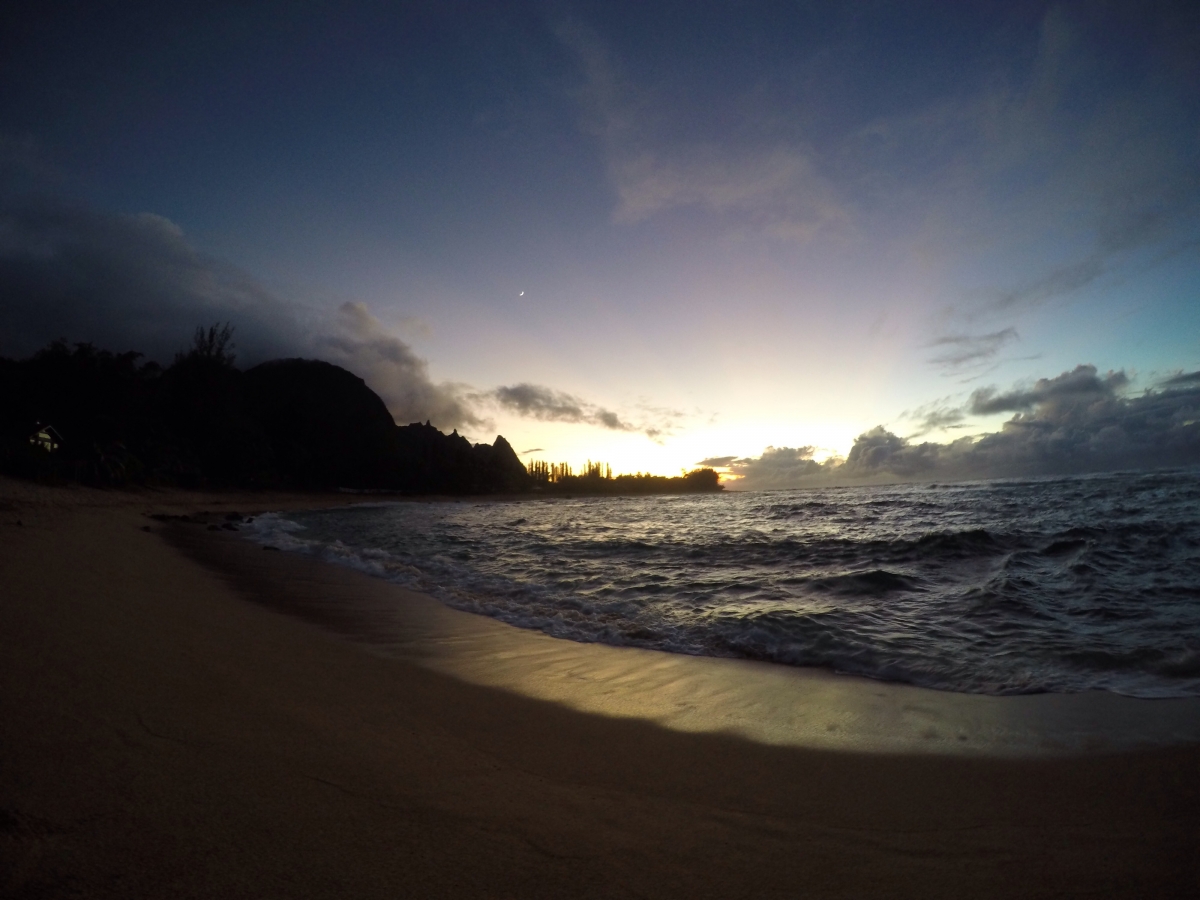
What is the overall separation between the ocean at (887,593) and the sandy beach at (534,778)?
1006 millimetres

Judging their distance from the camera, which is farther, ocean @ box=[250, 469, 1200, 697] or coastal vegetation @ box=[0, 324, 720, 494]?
coastal vegetation @ box=[0, 324, 720, 494]

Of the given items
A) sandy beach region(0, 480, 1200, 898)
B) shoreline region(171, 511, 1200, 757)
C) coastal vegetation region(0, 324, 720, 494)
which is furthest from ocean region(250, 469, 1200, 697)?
coastal vegetation region(0, 324, 720, 494)

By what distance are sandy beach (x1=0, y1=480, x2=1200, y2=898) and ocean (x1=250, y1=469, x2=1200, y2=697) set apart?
3.30 ft

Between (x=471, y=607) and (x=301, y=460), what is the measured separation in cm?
7365

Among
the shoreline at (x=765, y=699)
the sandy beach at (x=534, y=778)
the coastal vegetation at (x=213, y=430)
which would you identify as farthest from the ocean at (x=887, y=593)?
the coastal vegetation at (x=213, y=430)

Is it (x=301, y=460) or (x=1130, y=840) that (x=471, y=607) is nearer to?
(x=1130, y=840)

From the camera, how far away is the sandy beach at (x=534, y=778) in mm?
1908

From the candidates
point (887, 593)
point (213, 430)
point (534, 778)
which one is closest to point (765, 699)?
point (534, 778)

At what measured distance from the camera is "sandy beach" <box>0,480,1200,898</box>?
1.91 meters

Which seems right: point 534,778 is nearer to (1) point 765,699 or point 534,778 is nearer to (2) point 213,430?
(1) point 765,699

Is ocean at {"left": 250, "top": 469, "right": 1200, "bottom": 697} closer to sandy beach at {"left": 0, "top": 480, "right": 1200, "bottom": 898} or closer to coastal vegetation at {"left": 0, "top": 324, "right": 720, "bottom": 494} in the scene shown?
sandy beach at {"left": 0, "top": 480, "right": 1200, "bottom": 898}

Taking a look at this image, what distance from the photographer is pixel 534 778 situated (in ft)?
9.42

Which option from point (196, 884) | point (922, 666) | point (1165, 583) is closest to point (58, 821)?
point (196, 884)

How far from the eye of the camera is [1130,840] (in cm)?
248
